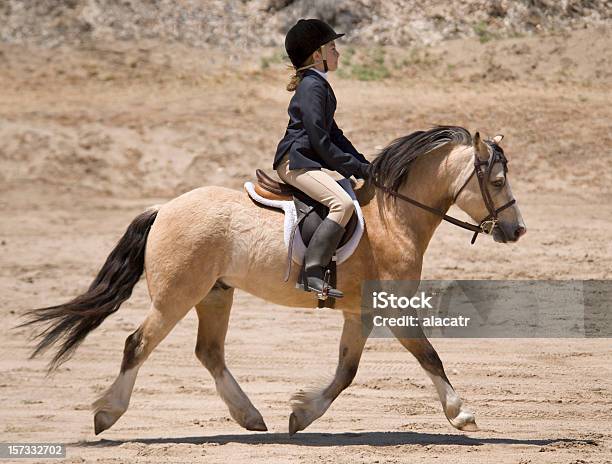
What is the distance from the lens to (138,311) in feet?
37.4

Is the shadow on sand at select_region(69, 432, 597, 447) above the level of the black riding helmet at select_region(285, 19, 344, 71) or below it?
below

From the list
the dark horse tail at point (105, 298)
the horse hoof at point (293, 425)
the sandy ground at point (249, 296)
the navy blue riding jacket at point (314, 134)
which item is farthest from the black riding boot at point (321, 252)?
the dark horse tail at point (105, 298)

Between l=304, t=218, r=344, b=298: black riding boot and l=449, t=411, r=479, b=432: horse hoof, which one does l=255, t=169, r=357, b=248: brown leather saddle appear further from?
l=449, t=411, r=479, b=432: horse hoof

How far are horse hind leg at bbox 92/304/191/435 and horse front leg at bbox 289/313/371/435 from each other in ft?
3.12

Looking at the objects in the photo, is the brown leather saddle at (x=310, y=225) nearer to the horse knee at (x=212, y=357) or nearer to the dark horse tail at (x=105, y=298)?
the horse knee at (x=212, y=357)

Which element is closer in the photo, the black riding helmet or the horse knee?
the black riding helmet

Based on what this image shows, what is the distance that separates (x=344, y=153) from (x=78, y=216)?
8730 mm

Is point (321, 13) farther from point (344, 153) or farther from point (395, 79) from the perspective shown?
point (344, 153)

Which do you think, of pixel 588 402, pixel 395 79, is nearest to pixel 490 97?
pixel 395 79

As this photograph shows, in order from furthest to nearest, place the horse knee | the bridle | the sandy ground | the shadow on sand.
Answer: the horse knee < the sandy ground < the bridle < the shadow on sand

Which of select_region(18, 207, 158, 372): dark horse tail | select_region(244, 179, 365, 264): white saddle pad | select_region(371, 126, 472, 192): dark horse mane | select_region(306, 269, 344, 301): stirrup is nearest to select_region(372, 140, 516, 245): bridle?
select_region(371, 126, 472, 192): dark horse mane

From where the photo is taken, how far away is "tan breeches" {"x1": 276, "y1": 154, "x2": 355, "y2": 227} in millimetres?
6859

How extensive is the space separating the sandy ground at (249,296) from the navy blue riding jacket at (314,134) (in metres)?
1.56

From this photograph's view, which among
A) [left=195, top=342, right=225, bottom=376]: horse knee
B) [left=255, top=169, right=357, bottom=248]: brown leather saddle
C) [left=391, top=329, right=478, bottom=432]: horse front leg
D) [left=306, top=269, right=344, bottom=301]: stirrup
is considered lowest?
[left=195, top=342, right=225, bottom=376]: horse knee
